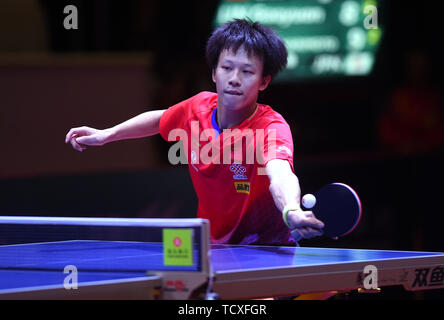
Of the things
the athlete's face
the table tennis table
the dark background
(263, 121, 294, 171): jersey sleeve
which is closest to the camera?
the table tennis table

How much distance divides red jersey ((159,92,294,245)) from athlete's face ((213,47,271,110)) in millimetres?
130

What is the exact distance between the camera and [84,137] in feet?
11.8

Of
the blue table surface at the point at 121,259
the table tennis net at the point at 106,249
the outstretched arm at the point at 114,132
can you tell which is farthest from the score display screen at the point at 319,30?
the blue table surface at the point at 121,259

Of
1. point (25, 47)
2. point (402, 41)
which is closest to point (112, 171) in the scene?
point (25, 47)

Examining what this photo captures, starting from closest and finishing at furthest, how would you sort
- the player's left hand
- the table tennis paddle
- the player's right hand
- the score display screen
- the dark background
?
the player's left hand, the table tennis paddle, the player's right hand, the dark background, the score display screen

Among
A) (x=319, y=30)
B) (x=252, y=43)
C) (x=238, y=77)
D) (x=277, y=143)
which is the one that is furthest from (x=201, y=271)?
(x=319, y=30)

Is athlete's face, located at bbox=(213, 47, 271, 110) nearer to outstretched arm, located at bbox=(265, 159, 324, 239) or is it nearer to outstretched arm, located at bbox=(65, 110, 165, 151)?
outstretched arm, located at bbox=(265, 159, 324, 239)

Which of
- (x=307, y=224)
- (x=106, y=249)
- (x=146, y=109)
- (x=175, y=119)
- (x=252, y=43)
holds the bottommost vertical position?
(x=106, y=249)

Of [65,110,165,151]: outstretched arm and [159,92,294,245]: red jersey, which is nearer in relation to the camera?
[159,92,294,245]: red jersey

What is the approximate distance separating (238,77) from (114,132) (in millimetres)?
754

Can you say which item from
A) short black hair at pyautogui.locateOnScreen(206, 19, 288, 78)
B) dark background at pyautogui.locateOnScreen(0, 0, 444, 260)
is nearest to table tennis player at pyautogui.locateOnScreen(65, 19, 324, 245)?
short black hair at pyautogui.locateOnScreen(206, 19, 288, 78)

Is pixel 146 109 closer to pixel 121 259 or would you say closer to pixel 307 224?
pixel 121 259

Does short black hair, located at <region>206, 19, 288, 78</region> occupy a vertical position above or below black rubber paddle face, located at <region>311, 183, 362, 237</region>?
above

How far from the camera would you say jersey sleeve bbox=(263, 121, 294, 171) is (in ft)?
10.0
